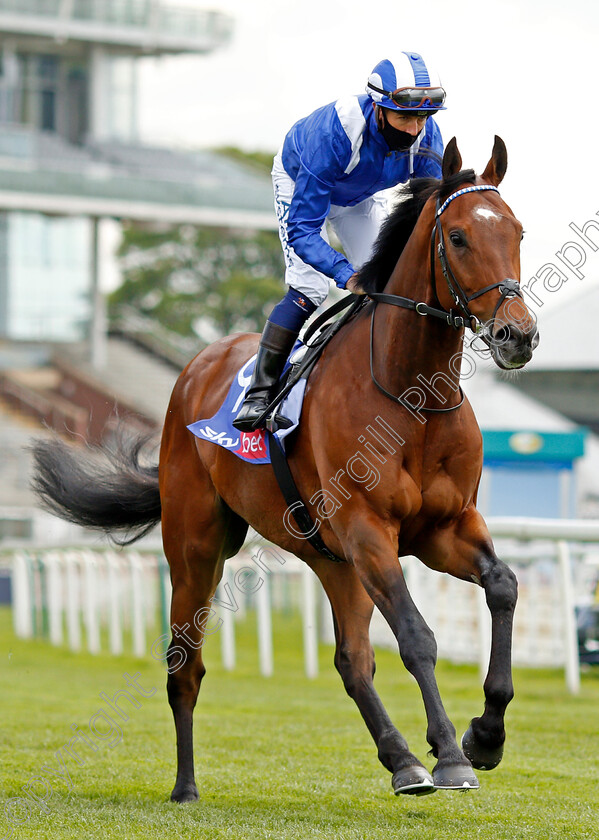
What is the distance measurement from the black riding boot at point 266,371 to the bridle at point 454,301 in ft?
1.64

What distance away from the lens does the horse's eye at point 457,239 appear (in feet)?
11.9

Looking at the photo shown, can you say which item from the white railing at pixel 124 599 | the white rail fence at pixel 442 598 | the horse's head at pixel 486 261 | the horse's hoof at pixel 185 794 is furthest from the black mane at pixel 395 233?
the white railing at pixel 124 599

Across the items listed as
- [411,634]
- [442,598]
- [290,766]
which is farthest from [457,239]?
[442,598]

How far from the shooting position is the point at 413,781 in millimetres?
3648

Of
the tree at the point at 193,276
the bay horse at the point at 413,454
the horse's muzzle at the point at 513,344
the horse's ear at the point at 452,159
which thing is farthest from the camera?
the tree at the point at 193,276

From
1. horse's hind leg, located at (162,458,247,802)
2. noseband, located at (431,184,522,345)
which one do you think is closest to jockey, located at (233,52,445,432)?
noseband, located at (431,184,522,345)

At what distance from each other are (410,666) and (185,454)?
6.33ft

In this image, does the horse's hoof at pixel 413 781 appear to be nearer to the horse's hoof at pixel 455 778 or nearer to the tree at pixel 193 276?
the horse's hoof at pixel 455 778

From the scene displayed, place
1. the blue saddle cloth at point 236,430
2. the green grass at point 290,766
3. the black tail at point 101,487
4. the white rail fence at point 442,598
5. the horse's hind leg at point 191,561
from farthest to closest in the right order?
the white rail fence at point 442,598
the black tail at point 101,487
the horse's hind leg at point 191,561
the blue saddle cloth at point 236,430
the green grass at point 290,766

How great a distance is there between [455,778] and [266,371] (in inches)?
68.5

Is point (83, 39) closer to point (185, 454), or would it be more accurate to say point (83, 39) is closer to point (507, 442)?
point (507, 442)

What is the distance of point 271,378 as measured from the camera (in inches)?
177

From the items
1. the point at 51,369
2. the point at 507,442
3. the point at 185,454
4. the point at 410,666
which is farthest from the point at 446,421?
the point at 51,369

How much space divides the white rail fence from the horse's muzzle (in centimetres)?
317
